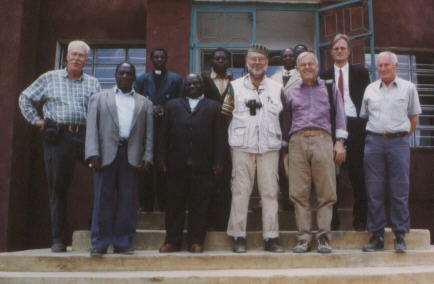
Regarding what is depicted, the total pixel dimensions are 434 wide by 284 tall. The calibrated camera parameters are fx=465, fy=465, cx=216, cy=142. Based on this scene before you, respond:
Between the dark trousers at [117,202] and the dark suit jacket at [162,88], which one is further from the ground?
the dark suit jacket at [162,88]

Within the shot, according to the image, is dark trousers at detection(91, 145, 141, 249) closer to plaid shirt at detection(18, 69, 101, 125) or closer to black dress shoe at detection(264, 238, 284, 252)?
plaid shirt at detection(18, 69, 101, 125)

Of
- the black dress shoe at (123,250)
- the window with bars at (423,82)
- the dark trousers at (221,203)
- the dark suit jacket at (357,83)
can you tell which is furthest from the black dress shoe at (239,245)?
the window with bars at (423,82)

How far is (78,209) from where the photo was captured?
732 cm

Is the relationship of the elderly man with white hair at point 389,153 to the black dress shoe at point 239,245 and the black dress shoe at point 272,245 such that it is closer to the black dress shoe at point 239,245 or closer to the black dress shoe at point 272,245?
the black dress shoe at point 272,245

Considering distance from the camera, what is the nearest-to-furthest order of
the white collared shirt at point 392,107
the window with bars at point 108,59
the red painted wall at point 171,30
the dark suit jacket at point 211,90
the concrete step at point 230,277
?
the concrete step at point 230,277 → the white collared shirt at point 392,107 → the dark suit jacket at point 211,90 → the red painted wall at point 171,30 → the window with bars at point 108,59

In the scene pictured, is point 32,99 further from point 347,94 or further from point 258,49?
point 347,94

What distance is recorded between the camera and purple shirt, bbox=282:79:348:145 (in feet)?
14.6

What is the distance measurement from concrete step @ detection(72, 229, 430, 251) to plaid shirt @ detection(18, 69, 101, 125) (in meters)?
1.18

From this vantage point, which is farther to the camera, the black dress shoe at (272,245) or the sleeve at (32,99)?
the sleeve at (32,99)

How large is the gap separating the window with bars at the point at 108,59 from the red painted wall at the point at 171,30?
92 centimetres

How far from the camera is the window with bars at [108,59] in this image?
785 centimetres

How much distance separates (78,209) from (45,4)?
3.47 meters

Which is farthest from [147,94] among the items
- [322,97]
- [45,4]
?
[45,4]

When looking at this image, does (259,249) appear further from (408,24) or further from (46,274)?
(408,24)
